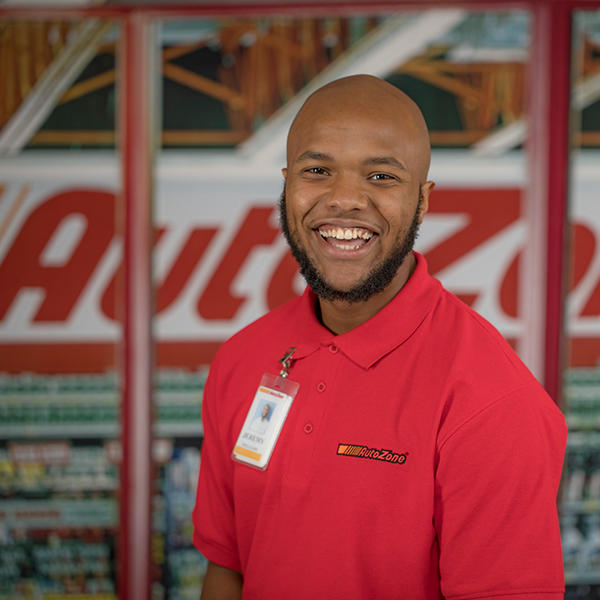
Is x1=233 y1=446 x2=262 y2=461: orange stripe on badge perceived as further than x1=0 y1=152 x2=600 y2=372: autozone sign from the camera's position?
No

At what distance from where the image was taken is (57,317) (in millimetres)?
2254

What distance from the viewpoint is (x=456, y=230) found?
2.20m

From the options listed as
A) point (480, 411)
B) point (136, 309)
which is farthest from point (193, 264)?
point (480, 411)

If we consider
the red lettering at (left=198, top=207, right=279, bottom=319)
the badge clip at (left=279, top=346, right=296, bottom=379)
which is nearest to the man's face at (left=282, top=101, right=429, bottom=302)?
the badge clip at (left=279, top=346, right=296, bottom=379)

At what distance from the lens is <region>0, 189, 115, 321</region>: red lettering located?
2.21 metres

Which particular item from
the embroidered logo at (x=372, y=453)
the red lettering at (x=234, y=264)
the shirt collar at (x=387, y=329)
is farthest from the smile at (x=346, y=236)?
the red lettering at (x=234, y=264)

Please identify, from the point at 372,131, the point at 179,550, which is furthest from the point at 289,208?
the point at 179,550

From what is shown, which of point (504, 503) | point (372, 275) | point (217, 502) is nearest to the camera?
point (504, 503)

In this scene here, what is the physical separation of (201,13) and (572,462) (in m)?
2.06

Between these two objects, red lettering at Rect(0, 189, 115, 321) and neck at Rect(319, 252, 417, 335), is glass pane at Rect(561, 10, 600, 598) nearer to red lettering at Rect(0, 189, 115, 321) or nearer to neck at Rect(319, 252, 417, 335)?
neck at Rect(319, 252, 417, 335)

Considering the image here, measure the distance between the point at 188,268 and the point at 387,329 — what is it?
133cm

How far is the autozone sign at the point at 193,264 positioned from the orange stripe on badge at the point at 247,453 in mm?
1180

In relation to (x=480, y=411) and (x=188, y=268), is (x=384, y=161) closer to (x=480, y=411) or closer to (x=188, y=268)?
(x=480, y=411)

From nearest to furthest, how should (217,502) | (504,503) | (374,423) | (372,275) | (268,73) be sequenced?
(504,503) → (374,423) → (372,275) → (217,502) → (268,73)
